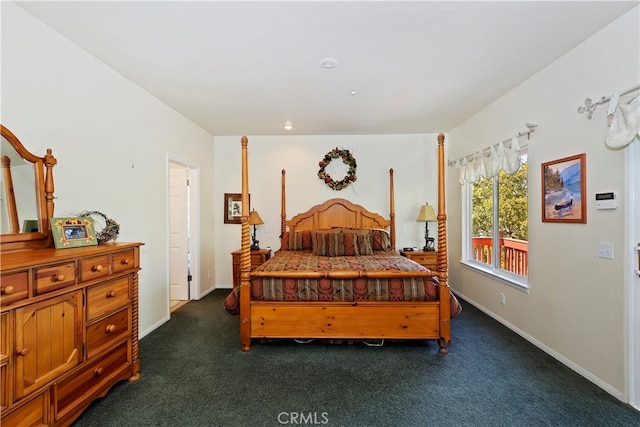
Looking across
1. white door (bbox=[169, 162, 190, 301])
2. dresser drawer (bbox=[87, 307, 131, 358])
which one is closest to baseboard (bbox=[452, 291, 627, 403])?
dresser drawer (bbox=[87, 307, 131, 358])

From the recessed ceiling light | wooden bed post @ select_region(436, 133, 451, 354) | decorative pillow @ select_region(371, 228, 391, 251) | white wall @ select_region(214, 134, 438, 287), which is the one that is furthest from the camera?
white wall @ select_region(214, 134, 438, 287)

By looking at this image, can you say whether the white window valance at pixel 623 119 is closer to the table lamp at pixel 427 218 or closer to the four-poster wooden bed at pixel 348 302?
the four-poster wooden bed at pixel 348 302

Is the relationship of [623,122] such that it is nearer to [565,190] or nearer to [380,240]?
[565,190]

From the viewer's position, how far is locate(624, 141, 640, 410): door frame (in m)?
1.94

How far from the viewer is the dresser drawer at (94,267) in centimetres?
181

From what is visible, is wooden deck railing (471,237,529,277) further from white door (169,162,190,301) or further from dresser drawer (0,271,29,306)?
white door (169,162,190,301)

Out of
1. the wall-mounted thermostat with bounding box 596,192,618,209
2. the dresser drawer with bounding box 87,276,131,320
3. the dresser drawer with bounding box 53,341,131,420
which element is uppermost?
the wall-mounted thermostat with bounding box 596,192,618,209

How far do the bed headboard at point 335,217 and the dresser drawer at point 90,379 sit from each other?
9.88 feet

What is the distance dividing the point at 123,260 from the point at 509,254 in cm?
390

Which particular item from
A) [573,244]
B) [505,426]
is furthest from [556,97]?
[505,426]

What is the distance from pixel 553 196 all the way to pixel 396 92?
5.90 ft

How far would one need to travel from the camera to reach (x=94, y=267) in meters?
1.87

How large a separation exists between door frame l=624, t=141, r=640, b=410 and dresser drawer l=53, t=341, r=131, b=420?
3.53 m

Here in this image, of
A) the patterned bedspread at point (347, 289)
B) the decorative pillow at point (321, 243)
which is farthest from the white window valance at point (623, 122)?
the decorative pillow at point (321, 243)
